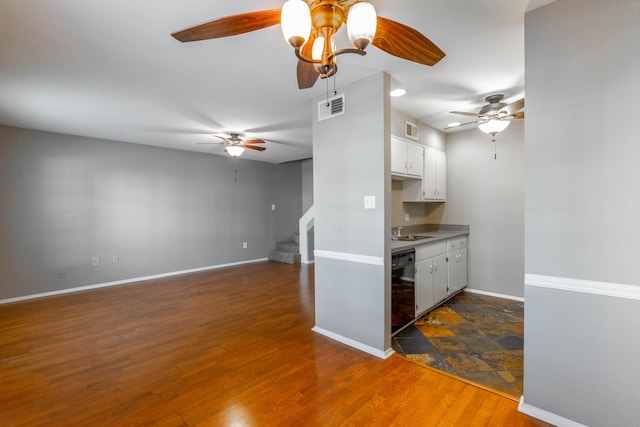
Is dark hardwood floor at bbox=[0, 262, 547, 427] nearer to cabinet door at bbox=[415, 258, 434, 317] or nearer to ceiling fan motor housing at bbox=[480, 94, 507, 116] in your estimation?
cabinet door at bbox=[415, 258, 434, 317]

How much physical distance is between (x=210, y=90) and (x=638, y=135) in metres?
3.24

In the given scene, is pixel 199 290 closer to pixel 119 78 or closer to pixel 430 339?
pixel 119 78

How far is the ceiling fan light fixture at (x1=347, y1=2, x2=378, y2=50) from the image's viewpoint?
3.67 ft

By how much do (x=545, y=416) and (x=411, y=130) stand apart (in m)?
3.02

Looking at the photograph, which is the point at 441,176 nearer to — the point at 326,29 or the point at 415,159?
the point at 415,159

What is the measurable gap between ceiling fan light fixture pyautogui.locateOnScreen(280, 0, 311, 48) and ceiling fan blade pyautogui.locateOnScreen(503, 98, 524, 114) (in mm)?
2485

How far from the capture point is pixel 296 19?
111 centimetres

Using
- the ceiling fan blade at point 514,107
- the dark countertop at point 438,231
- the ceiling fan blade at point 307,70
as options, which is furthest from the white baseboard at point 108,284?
the ceiling fan blade at point 514,107

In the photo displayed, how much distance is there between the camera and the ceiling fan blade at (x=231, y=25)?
4.10ft

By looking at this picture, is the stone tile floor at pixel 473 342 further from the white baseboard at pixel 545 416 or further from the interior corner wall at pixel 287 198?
the interior corner wall at pixel 287 198

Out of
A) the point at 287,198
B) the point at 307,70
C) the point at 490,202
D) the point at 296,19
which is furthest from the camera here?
the point at 287,198

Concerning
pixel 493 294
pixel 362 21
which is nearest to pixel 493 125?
pixel 493 294

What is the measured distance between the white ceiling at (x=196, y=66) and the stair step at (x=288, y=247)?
360 cm

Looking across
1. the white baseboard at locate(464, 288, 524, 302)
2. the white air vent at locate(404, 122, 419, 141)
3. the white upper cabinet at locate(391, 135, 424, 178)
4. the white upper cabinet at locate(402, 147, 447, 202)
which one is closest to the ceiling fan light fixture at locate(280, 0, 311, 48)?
the white upper cabinet at locate(391, 135, 424, 178)
